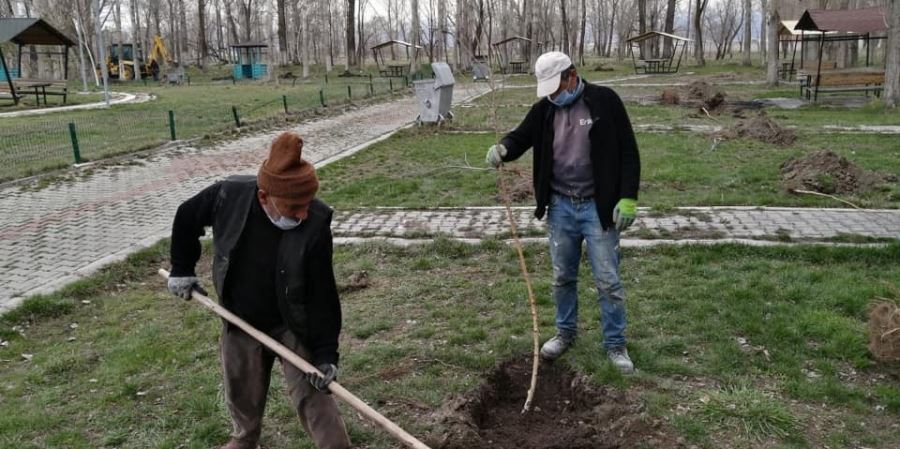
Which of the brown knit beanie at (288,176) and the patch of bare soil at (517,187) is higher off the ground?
the brown knit beanie at (288,176)

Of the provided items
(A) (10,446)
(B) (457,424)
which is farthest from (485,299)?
(A) (10,446)

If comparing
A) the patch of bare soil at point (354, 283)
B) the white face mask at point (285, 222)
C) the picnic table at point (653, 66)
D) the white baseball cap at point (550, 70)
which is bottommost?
the patch of bare soil at point (354, 283)

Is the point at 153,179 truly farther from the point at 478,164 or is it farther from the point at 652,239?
the point at 652,239

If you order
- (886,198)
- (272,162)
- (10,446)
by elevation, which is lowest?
(10,446)

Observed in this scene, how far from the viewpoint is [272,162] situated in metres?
2.93

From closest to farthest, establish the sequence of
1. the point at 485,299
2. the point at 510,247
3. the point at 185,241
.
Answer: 1. the point at 185,241
2. the point at 485,299
3. the point at 510,247

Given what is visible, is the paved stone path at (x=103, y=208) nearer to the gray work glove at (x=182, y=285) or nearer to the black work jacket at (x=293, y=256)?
the gray work glove at (x=182, y=285)

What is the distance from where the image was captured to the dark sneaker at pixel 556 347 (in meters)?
4.70

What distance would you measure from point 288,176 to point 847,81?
79.5 feet

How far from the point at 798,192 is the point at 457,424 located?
22.0 ft

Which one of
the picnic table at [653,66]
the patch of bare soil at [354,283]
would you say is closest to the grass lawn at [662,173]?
the patch of bare soil at [354,283]

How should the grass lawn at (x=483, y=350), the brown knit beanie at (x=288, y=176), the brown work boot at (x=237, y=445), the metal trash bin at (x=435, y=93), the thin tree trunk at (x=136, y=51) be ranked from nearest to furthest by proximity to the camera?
1. the brown knit beanie at (x=288, y=176)
2. the brown work boot at (x=237, y=445)
3. the grass lawn at (x=483, y=350)
4. the metal trash bin at (x=435, y=93)
5. the thin tree trunk at (x=136, y=51)

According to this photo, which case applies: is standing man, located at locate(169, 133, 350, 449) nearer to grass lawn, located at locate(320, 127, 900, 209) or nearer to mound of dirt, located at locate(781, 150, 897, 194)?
grass lawn, located at locate(320, 127, 900, 209)

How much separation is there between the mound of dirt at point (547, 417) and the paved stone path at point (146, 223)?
10.1 feet
